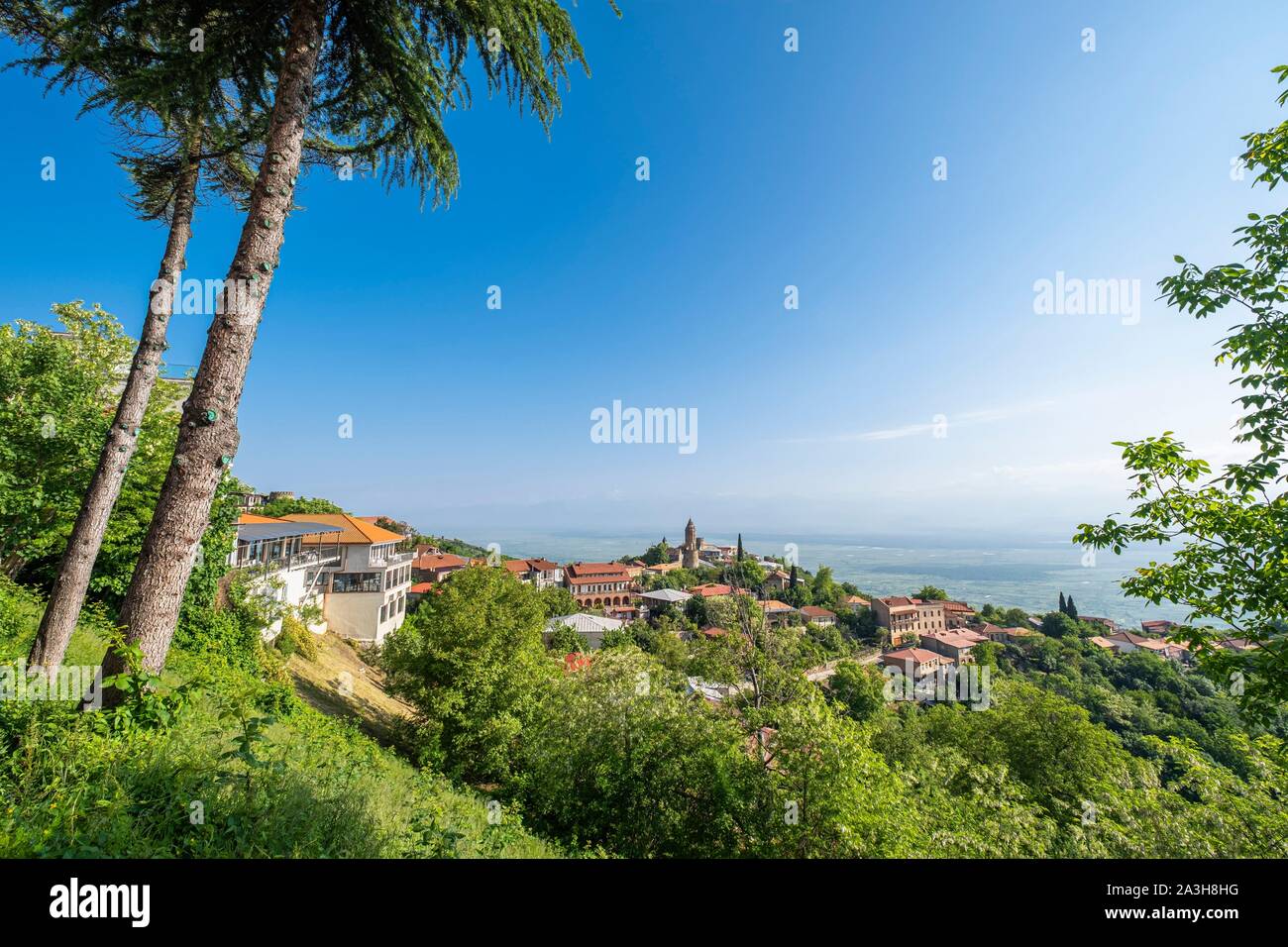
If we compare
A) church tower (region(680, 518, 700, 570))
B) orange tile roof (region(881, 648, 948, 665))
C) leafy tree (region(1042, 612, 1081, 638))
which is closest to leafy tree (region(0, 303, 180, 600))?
orange tile roof (region(881, 648, 948, 665))

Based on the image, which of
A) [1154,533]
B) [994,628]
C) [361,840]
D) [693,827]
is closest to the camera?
[361,840]

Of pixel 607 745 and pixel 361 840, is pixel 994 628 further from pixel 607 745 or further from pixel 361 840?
pixel 361 840

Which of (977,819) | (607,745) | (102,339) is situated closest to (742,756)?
(607,745)

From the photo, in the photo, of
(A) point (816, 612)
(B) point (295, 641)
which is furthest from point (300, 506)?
(A) point (816, 612)

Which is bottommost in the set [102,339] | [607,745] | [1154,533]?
[607,745]

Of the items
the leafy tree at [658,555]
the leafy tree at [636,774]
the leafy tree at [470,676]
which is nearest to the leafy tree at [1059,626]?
the leafy tree at [658,555]

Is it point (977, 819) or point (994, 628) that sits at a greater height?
point (977, 819)

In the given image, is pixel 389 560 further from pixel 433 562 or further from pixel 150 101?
pixel 433 562

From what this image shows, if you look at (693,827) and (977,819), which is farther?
(977,819)

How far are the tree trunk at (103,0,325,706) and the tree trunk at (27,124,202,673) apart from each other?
84.7 inches

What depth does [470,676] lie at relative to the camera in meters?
13.9
